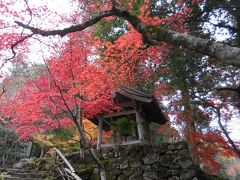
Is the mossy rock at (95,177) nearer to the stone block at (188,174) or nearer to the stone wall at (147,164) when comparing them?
the stone wall at (147,164)

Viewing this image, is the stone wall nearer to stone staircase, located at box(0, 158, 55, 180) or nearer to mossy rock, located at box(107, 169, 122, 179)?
mossy rock, located at box(107, 169, 122, 179)

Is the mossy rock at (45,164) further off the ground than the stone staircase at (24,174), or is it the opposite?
the mossy rock at (45,164)

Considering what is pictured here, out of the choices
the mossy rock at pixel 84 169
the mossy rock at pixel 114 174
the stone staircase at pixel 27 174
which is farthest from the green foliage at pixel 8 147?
the mossy rock at pixel 114 174

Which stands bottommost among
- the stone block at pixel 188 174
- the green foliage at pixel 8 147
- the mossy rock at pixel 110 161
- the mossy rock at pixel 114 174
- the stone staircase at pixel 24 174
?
the stone block at pixel 188 174

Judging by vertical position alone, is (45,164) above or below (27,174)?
above

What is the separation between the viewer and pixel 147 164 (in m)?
9.59

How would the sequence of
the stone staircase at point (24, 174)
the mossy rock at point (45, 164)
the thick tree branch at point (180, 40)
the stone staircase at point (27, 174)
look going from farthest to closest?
the mossy rock at point (45, 164)
the stone staircase at point (24, 174)
the stone staircase at point (27, 174)
the thick tree branch at point (180, 40)

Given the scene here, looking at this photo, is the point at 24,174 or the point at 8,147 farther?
the point at 8,147

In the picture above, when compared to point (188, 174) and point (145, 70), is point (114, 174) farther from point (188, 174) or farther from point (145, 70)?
point (145, 70)

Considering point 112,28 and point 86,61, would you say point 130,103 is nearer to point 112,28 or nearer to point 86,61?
point 86,61

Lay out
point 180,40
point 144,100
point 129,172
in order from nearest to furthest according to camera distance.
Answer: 1. point 180,40
2. point 129,172
3. point 144,100

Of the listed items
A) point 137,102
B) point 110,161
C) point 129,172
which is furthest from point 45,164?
point 137,102

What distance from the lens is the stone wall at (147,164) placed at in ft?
30.2

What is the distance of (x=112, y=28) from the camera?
605 inches
